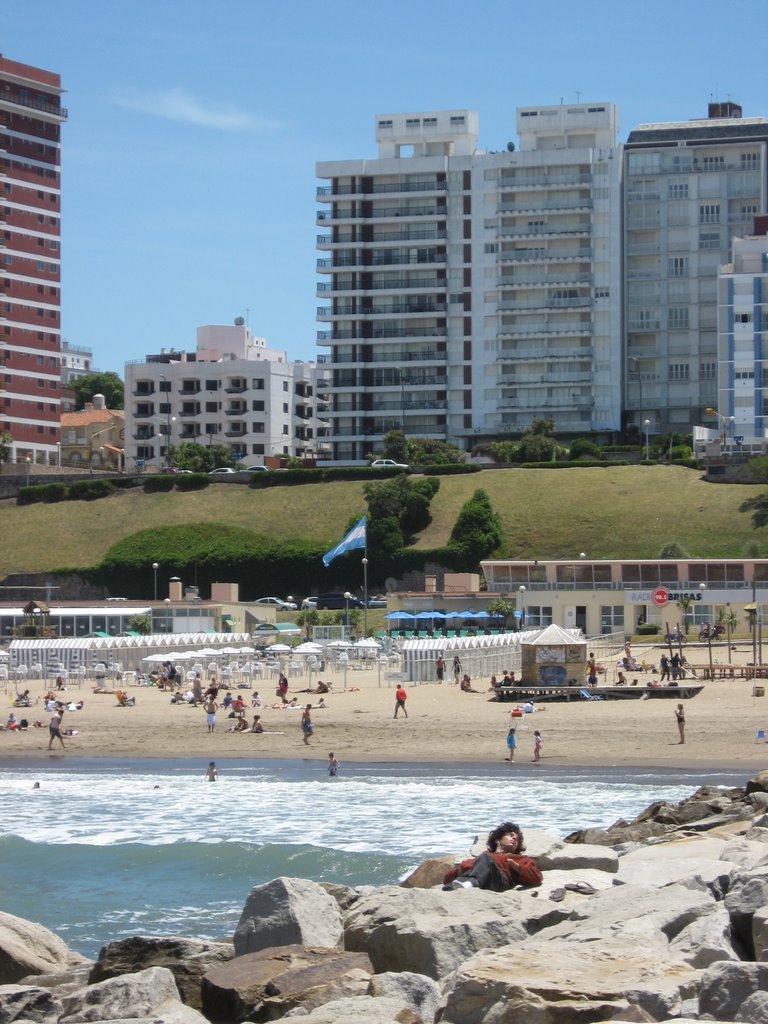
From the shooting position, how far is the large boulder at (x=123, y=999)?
11531 mm

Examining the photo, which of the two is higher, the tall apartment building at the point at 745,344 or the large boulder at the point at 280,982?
the tall apartment building at the point at 745,344

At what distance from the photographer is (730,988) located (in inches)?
393

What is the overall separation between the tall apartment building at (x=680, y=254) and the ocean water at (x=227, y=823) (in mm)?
82117

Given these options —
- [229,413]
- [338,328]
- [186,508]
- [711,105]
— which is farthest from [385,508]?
[711,105]

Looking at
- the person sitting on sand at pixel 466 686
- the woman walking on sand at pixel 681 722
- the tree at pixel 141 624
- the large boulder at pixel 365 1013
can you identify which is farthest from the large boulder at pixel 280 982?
the tree at pixel 141 624

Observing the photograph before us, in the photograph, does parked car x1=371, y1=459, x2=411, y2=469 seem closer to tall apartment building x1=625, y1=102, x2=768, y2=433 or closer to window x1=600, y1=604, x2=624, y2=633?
tall apartment building x1=625, y1=102, x2=768, y2=433

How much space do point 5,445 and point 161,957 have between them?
3973 inches

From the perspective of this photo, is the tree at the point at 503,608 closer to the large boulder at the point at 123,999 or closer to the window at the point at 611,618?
the window at the point at 611,618

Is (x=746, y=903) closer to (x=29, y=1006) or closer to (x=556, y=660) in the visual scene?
(x=29, y=1006)

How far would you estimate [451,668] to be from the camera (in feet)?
171

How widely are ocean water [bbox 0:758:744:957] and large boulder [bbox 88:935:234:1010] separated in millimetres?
5640

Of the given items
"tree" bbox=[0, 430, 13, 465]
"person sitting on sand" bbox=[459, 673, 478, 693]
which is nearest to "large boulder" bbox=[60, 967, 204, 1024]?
"person sitting on sand" bbox=[459, 673, 478, 693]

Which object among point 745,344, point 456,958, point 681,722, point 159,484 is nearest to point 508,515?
point 159,484

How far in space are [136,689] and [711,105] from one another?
8906 centimetres
